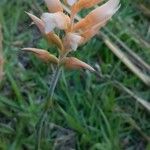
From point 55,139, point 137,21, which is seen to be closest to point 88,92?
point 55,139

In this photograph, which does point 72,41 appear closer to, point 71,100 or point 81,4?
point 81,4

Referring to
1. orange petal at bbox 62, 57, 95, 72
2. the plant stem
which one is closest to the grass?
the plant stem

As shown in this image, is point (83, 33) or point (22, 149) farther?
point (22, 149)

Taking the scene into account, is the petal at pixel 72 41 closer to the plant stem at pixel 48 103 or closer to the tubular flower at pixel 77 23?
the tubular flower at pixel 77 23

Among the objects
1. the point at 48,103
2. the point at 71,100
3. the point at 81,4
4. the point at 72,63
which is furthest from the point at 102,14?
the point at 71,100

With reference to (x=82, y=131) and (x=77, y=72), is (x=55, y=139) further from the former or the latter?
(x=77, y=72)

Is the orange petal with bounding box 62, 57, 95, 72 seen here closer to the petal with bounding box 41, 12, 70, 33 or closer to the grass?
the petal with bounding box 41, 12, 70, 33
